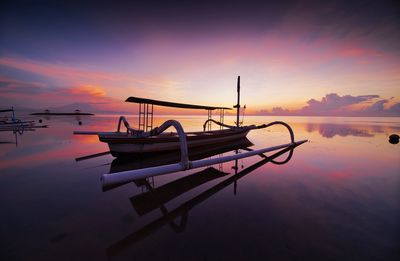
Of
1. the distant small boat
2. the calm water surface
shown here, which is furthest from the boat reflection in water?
the distant small boat

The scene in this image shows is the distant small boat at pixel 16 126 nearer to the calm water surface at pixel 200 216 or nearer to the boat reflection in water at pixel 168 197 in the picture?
the calm water surface at pixel 200 216

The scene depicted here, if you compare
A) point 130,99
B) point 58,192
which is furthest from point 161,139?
point 58,192

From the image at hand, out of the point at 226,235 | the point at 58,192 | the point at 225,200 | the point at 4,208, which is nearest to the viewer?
the point at 226,235

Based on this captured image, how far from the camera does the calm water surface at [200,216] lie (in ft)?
11.5

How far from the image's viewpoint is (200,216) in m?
4.80

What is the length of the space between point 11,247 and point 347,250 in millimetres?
8104

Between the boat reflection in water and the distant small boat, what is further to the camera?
the distant small boat

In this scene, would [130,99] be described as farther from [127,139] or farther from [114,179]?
[114,179]

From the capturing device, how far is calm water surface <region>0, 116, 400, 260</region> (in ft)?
11.5

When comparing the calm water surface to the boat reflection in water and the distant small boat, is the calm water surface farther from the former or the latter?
the distant small boat

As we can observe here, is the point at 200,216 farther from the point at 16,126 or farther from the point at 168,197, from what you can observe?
the point at 16,126

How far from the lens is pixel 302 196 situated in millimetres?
6383

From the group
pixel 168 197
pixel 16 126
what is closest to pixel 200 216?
pixel 168 197

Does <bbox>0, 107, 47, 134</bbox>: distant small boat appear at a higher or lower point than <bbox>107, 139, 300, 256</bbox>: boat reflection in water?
higher
